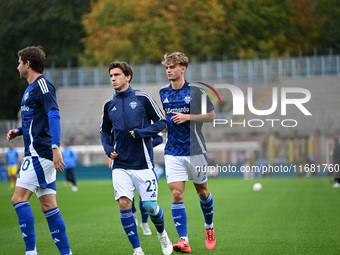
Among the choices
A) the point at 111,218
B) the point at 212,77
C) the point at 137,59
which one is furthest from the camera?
the point at 137,59

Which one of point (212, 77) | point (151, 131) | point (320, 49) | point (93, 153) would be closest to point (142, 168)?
point (151, 131)

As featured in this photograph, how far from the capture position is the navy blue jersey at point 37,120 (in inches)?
275

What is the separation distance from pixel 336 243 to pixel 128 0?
47992mm

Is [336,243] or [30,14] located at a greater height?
[30,14]

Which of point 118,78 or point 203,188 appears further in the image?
point 203,188

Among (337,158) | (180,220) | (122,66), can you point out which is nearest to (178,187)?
(180,220)

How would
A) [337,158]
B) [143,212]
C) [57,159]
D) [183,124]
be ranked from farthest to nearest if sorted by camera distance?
1. [337,158]
2. [143,212]
3. [183,124]
4. [57,159]

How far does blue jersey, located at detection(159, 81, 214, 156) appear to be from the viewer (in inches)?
333

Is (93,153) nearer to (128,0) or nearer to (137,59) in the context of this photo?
(137,59)

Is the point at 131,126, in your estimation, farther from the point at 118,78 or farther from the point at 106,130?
the point at 118,78

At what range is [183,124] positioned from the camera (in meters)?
8.46

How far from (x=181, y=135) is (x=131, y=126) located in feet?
3.41

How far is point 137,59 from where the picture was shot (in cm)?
5303

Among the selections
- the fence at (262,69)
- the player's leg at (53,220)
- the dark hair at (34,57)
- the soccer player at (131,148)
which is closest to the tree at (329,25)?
the fence at (262,69)
